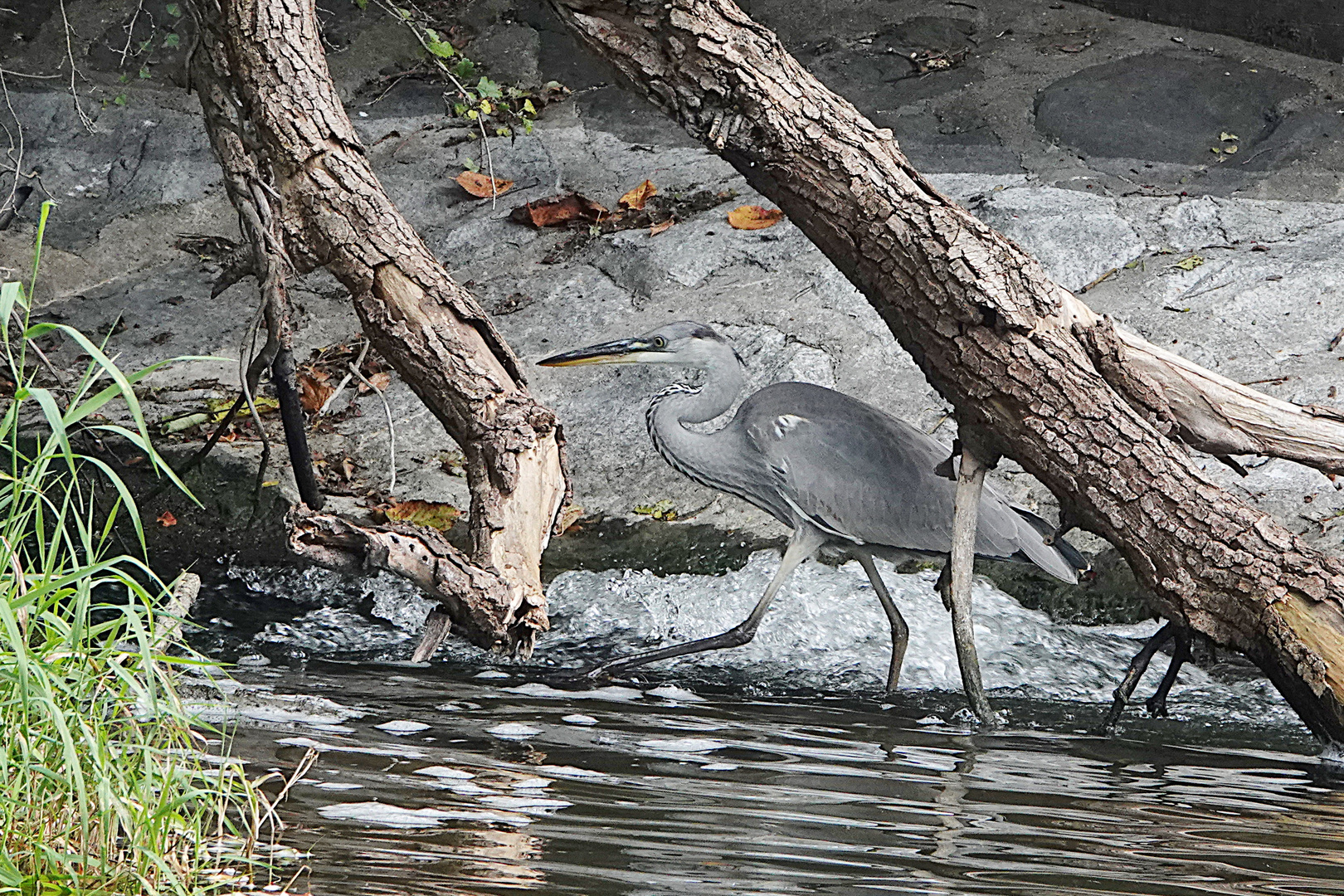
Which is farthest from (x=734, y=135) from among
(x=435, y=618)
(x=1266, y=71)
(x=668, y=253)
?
(x=1266, y=71)

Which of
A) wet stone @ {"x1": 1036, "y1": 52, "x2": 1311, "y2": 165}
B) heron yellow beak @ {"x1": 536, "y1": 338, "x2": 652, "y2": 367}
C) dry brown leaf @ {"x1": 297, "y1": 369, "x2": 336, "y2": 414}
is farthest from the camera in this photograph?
wet stone @ {"x1": 1036, "y1": 52, "x2": 1311, "y2": 165}

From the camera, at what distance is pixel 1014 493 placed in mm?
5695

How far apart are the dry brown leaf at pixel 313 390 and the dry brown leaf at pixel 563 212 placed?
165 centimetres

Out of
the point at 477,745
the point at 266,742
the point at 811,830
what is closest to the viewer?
the point at 811,830

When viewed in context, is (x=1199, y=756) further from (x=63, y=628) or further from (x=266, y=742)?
(x=63, y=628)

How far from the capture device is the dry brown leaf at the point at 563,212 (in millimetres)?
7840

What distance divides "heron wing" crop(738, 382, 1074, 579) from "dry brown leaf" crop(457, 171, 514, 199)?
11.7 ft

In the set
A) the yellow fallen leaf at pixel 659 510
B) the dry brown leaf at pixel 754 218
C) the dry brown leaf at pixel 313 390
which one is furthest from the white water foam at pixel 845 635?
the dry brown leaf at pixel 754 218

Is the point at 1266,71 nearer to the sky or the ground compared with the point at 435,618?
nearer to the sky

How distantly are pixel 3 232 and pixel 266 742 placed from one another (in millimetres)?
6165

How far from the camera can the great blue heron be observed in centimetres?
475

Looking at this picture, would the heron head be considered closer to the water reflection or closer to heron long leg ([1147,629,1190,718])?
the water reflection

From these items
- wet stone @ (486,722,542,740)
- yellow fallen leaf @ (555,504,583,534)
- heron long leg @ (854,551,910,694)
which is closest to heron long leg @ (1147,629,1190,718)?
heron long leg @ (854,551,910,694)

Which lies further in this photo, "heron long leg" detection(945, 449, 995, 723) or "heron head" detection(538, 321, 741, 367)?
"heron head" detection(538, 321, 741, 367)
